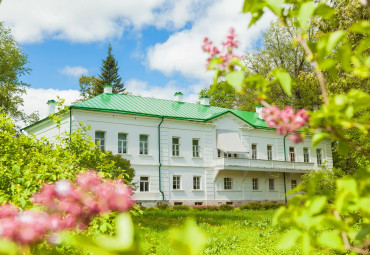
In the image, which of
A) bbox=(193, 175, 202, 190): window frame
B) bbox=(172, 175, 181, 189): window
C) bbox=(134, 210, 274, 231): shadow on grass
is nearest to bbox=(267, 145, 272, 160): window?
bbox=(193, 175, 202, 190): window frame

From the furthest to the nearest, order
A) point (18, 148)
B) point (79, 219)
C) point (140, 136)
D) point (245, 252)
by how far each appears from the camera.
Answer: point (140, 136)
point (245, 252)
point (18, 148)
point (79, 219)

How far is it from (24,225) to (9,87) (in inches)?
1368

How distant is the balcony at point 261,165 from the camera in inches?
1223

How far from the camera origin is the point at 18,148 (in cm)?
896

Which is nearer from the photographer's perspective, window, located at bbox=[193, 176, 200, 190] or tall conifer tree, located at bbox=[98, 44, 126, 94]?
window, located at bbox=[193, 176, 200, 190]

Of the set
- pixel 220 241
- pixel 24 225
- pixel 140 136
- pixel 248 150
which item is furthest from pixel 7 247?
pixel 248 150

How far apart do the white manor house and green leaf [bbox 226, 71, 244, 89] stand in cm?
2544

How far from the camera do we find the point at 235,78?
1822mm

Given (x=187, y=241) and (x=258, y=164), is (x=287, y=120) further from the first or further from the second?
(x=258, y=164)

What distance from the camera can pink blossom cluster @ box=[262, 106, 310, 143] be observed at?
1.83 m

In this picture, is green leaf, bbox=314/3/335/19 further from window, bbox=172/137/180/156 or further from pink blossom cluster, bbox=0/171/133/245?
window, bbox=172/137/180/156

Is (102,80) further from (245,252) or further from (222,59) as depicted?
(222,59)

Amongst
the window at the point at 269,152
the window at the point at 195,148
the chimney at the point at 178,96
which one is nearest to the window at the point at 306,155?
the window at the point at 269,152

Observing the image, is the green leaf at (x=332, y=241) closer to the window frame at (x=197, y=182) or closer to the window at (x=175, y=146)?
the window at (x=175, y=146)
